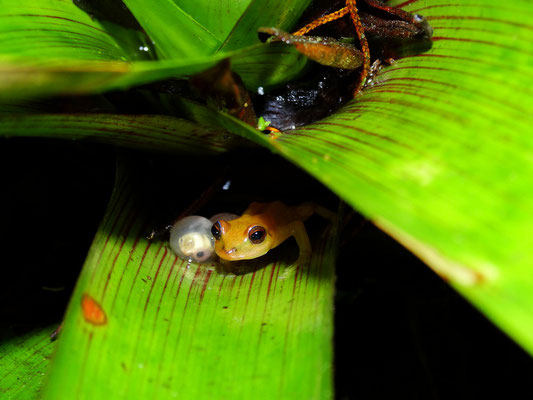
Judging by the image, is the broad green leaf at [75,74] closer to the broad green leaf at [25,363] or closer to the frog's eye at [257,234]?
the frog's eye at [257,234]

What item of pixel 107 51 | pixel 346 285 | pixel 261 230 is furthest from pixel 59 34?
pixel 346 285

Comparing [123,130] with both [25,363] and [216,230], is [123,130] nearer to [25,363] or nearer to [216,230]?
[216,230]

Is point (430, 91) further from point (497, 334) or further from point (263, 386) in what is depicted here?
point (497, 334)

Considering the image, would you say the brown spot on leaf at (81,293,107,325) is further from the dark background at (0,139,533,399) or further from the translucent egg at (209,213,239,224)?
the translucent egg at (209,213,239,224)

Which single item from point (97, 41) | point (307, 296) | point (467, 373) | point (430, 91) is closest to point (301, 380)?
point (307, 296)

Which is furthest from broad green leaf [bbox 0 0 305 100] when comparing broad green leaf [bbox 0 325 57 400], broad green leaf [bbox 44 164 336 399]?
broad green leaf [bbox 0 325 57 400]

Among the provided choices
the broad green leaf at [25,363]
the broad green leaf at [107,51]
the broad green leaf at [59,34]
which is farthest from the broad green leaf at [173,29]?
the broad green leaf at [25,363]
